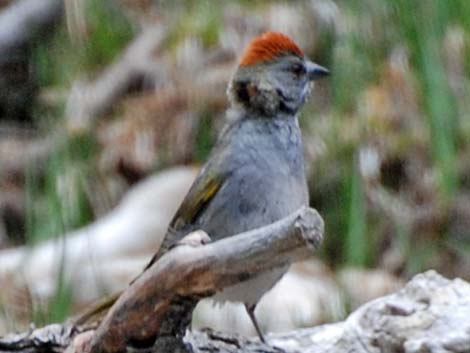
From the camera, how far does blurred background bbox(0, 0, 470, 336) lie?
18.0ft

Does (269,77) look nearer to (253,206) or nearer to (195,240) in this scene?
(253,206)

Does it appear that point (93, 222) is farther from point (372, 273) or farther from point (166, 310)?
point (166, 310)

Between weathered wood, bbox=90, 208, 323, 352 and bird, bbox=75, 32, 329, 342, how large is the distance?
0.65m

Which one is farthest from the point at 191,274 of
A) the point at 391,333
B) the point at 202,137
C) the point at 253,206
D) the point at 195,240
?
the point at 202,137

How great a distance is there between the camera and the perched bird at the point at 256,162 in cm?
407

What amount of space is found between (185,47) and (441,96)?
1.58 m

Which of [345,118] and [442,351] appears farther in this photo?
[345,118]

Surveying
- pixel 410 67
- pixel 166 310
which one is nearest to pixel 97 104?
pixel 410 67

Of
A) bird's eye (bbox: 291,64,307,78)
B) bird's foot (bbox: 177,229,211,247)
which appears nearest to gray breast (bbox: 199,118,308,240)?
bird's eye (bbox: 291,64,307,78)

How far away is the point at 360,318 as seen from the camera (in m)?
3.75

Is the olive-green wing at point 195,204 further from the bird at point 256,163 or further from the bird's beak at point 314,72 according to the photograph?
the bird's beak at point 314,72

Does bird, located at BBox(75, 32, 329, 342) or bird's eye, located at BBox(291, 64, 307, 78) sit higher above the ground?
bird's eye, located at BBox(291, 64, 307, 78)

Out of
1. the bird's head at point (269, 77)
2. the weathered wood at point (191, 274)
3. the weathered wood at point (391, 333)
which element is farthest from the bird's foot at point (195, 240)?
the bird's head at point (269, 77)

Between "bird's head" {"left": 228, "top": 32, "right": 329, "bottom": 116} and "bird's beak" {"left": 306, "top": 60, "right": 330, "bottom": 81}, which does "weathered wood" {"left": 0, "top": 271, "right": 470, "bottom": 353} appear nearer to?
"bird's head" {"left": 228, "top": 32, "right": 329, "bottom": 116}
